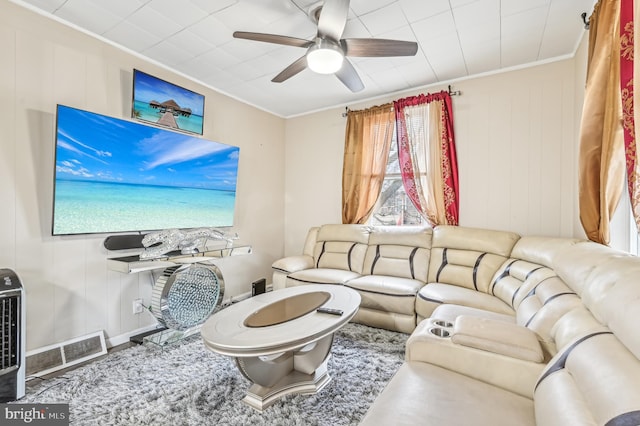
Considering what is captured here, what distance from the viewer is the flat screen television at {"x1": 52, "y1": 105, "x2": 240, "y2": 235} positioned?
216 centimetres

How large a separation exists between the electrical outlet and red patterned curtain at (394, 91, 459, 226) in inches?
122

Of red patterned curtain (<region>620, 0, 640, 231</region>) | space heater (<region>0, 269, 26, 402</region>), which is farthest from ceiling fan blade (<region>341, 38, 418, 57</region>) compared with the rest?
space heater (<region>0, 269, 26, 402</region>)

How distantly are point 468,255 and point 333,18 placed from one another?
239 cm

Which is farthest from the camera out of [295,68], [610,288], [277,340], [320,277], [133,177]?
[320,277]

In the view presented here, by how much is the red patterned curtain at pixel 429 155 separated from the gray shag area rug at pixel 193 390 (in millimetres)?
1664

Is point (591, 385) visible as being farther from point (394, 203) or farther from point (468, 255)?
point (394, 203)

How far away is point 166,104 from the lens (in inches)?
112

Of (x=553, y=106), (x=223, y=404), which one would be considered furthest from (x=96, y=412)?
(x=553, y=106)

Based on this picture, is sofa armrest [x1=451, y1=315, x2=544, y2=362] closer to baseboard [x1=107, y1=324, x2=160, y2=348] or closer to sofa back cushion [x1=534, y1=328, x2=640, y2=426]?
sofa back cushion [x1=534, y1=328, x2=640, y2=426]

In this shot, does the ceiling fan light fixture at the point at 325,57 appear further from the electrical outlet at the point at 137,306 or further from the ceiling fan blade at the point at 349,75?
the electrical outlet at the point at 137,306

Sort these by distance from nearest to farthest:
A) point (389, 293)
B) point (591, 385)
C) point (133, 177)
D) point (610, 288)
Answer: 1. point (591, 385)
2. point (610, 288)
3. point (133, 177)
4. point (389, 293)

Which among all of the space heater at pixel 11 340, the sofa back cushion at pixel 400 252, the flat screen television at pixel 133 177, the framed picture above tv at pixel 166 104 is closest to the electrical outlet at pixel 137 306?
the flat screen television at pixel 133 177

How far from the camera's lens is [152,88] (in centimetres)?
272

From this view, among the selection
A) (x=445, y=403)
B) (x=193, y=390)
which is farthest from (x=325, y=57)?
(x=193, y=390)
